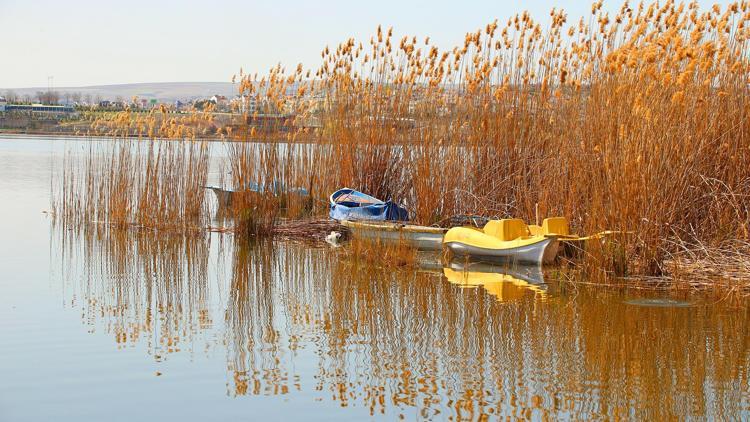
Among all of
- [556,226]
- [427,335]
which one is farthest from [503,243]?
[427,335]

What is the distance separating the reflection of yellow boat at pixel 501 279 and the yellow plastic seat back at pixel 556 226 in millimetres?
418

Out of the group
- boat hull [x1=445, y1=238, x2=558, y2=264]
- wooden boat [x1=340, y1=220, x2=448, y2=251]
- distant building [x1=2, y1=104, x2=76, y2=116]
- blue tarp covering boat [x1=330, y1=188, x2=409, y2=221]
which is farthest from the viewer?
distant building [x1=2, y1=104, x2=76, y2=116]

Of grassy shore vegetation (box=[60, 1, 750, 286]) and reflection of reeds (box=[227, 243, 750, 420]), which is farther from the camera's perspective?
grassy shore vegetation (box=[60, 1, 750, 286])

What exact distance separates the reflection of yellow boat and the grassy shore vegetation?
22.8 inches

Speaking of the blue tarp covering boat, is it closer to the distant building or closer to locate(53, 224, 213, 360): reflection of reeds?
locate(53, 224, 213, 360): reflection of reeds

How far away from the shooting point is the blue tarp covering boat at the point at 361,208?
11695mm

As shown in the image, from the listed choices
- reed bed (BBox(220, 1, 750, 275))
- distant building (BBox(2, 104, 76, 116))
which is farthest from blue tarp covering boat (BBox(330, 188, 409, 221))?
distant building (BBox(2, 104, 76, 116))

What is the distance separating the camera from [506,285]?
917 centimetres

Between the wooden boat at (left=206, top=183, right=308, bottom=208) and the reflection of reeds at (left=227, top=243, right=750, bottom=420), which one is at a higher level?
the wooden boat at (left=206, top=183, right=308, bottom=208)

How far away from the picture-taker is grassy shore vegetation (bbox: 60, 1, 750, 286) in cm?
909

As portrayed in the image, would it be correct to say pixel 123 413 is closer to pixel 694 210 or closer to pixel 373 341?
pixel 373 341

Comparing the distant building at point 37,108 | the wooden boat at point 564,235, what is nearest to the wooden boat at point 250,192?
the wooden boat at point 564,235

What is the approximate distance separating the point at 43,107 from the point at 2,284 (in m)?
88.2

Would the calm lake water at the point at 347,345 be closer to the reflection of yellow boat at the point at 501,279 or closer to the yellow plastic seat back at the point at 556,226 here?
the reflection of yellow boat at the point at 501,279
